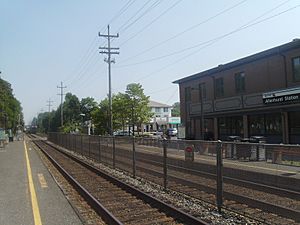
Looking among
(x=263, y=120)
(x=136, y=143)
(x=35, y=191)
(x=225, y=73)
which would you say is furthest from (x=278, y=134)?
(x=35, y=191)

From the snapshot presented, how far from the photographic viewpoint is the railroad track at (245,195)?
7035 mm

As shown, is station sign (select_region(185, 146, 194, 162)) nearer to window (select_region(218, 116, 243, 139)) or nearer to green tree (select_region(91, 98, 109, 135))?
window (select_region(218, 116, 243, 139))

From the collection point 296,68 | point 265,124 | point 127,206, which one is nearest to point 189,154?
point 127,206

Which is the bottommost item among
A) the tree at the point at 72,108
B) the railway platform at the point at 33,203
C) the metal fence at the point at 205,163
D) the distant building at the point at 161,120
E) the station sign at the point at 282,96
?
the railway platform at the point at 33,203

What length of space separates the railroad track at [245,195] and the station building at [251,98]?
19.7 m

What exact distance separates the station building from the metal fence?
17.3m

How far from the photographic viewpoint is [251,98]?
35031 millimetres

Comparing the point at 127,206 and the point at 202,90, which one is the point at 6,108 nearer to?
the point at 202,90

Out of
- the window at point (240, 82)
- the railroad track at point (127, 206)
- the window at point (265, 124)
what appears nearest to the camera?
the railroad track at point (127, 206)

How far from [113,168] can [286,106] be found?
52.1 ft

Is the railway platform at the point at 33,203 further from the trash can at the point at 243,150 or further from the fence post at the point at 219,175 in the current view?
the trash can at the point at 243,150

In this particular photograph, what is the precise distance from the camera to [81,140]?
29922 mm

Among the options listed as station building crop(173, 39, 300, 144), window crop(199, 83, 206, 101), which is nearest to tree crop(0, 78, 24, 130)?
window crop(199, 83, 206, 101)

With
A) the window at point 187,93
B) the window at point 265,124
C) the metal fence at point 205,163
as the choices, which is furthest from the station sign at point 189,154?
the window at point 187,93
